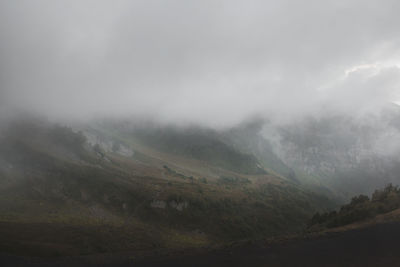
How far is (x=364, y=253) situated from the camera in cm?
7612

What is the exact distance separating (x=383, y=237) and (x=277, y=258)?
40.7 m

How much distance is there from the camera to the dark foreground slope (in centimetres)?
7269

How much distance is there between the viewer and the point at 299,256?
3157 inches

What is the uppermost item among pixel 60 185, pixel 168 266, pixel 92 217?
pixel 60 185

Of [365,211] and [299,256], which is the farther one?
[365,211]

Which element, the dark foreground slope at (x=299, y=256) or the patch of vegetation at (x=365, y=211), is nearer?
the dark foreground slope at (x=299, y=256)

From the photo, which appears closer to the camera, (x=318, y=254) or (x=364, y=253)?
(x=364, y=253)

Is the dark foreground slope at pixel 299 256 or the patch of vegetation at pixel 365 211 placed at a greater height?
the patch of vegetation at pixel 365 211

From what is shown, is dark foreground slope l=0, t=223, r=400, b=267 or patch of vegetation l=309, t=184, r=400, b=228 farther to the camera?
patch of vegetation l=309, t=184, r=400, b=228

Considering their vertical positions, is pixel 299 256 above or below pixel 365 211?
below

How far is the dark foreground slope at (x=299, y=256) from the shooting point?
7269 cm

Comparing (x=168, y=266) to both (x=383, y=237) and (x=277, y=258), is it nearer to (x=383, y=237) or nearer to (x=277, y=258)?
(x=277, y=258)

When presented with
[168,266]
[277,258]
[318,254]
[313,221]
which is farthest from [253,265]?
[313,221]

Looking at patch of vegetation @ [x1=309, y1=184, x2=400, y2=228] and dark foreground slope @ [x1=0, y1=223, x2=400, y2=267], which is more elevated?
patch of vegetation @ [x1=309, y1=184, x2=400, y2=228]
